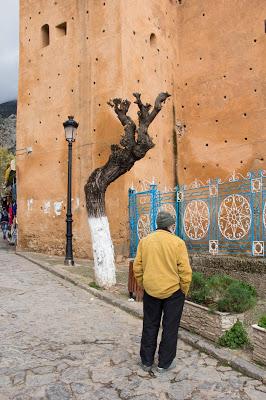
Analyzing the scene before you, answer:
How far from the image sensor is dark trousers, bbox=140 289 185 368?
156 inches

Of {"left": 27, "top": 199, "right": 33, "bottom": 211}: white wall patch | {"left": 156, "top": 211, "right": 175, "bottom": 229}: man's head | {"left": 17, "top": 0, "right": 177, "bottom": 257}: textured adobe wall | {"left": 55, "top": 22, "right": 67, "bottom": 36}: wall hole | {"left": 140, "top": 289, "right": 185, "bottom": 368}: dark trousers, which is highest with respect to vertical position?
{"left": 55, "top": 22, "right": 67, "bottom": 36}: wall hole

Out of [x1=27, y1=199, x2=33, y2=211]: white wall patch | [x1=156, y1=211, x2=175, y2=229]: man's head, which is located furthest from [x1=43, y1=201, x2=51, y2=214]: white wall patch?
[x1=156, y1=211, x2=175, y2=229]: man's head

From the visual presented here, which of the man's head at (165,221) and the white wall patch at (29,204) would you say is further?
the white wall patch at (29,204)

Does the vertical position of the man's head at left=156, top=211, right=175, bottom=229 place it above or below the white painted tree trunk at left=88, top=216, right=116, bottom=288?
above

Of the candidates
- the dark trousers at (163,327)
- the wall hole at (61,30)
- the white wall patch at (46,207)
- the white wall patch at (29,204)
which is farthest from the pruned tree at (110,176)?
the wall hole at (61,30)

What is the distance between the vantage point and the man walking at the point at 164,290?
3955 millimetres

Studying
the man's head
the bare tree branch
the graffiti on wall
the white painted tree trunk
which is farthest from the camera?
the bare tree branch

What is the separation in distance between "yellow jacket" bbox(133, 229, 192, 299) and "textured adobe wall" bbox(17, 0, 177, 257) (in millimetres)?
8208

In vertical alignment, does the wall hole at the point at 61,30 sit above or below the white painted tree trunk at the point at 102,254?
above

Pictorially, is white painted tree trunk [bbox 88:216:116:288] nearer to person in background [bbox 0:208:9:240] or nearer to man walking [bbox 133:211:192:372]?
man walking [bbox 133:211:192:372]

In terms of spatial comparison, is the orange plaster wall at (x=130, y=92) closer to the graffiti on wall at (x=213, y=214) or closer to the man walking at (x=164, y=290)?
the graffiti on wall at (x=213, y=214)

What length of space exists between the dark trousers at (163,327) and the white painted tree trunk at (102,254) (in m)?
4.02

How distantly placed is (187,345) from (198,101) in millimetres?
11275

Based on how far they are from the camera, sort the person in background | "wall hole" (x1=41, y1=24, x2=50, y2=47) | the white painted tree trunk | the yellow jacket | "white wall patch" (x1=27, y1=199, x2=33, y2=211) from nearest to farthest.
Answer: the yellow jacket
the white painted tree trunk
"white wall patch" (x1=27, y1=199, x2=33, y2=211)
"wall hole" (x1=41, y1=24, x2=50, y2=47)
the person in background
